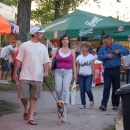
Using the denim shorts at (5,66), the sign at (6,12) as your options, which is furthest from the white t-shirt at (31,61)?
the denim shorts at (5,66)

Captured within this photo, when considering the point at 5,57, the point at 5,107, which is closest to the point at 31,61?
the point at 5,107

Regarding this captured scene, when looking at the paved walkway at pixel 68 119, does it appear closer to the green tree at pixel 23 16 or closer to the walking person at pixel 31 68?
the walking person at pixel 31 68

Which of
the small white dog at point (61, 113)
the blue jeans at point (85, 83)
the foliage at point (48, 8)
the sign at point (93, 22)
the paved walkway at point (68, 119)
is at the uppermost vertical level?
the foliage at point (48, 8)

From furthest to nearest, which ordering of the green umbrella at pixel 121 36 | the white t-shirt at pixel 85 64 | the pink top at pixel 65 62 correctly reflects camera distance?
1. the green umbrella at pixel 121 36
2. the white t-shirt at pixel 85 64
3. the pink top at pixel 65 62

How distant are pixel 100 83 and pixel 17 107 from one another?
7.54 metres

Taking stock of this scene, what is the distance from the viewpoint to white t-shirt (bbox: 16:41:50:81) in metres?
8.06

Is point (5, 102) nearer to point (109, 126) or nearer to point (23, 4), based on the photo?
point (109, 126)

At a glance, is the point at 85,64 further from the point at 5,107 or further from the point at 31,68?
the point at 31,68

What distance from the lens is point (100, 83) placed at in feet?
58.2

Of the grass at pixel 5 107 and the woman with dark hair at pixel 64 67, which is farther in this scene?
the grass at pixel 5 107

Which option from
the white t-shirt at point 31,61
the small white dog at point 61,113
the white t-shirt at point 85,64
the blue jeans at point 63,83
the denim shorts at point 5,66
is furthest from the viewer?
the denim shorts at point 5,66

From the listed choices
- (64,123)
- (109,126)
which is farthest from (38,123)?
(109,126)

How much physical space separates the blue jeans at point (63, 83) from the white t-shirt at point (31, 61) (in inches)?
29.6

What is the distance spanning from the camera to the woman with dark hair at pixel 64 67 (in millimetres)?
8773
